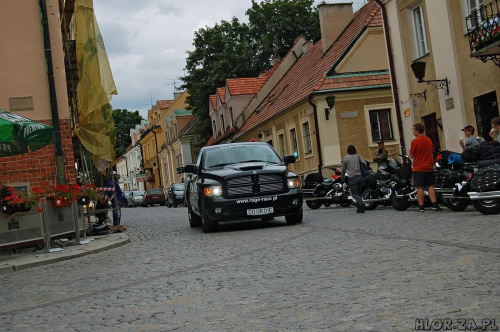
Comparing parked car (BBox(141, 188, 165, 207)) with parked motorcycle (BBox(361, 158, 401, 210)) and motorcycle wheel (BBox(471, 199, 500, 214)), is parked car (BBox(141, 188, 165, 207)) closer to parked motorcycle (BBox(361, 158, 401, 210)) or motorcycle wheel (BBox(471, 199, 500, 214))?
parked motorcycle (BBox(361, 158, 401, 210))

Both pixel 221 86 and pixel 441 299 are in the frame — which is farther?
pixel 221 86

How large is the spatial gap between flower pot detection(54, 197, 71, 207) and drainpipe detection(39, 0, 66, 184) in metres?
2.11

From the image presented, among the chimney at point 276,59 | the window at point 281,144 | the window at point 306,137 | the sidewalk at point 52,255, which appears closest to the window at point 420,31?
the window at point 306,137

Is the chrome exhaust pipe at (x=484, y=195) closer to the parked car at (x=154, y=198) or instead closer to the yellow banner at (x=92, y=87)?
the yellow banner at (x=92, y=87)

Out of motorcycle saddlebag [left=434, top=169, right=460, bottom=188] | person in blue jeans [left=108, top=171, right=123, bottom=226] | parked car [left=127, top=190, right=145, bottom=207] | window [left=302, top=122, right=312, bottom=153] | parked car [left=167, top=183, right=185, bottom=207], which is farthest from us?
parked car [left=127, top=190, right=145, bottom=207]

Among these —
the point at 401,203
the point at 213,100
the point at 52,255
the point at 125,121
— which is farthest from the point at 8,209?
the point at 125,121

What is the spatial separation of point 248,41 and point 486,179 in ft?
135

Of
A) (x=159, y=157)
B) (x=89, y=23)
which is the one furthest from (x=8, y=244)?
(x=159, y=157)

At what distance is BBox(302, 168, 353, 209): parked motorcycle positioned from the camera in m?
20.1

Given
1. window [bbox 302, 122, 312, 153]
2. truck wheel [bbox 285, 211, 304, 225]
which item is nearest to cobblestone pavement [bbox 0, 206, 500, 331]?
truck wheel [bbox 285, 211, 304, 225]

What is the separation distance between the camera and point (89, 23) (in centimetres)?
1756

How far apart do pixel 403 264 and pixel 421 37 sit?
639 inches

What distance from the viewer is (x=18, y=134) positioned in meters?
11.9

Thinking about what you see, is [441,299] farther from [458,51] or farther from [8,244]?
[458,51]
